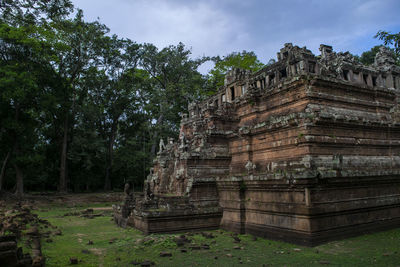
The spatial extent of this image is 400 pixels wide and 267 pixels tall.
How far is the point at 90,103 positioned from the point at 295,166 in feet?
120

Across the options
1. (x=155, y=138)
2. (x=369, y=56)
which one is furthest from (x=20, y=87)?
(x=369, y=56)

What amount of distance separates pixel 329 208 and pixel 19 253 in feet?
32.5

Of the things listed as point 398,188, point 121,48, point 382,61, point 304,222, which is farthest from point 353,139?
point 121,48

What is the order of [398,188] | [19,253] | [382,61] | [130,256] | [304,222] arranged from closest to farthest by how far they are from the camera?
[19,253]
[130,256]
[304,222]
[398,188]
[382,61]

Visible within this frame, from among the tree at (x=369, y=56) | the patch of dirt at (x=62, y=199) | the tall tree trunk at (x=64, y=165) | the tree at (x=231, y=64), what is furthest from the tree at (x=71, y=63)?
the tree at (x=369, y=56)

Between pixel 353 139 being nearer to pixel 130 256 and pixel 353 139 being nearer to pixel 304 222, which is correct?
pixel 304 222

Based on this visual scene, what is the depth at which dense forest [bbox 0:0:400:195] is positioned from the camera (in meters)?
33.1

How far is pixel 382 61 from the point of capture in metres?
20.7

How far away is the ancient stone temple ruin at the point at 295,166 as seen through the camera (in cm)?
1159

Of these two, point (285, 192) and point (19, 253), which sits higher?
point (285, 192)

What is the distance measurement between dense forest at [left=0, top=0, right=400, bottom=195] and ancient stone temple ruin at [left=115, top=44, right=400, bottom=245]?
2256cm

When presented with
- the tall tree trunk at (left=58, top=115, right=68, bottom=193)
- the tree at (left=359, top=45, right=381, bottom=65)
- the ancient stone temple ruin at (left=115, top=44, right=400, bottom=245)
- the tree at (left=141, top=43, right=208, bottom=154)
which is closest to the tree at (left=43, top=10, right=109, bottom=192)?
A: the tall tree trunk at (left=58, top=115, right=68, bottom=193)

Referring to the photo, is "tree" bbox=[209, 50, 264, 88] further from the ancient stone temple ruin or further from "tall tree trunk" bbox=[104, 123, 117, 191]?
the ancient stone temple ruin

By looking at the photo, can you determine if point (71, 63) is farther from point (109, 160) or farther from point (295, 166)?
point (295, 166)
